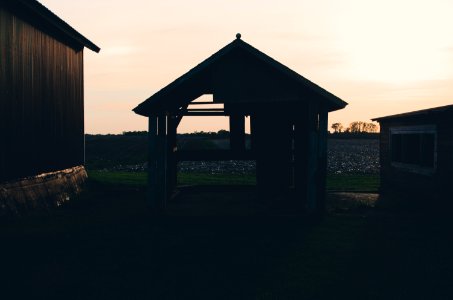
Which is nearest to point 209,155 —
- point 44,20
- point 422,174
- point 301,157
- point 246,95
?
point 301,157

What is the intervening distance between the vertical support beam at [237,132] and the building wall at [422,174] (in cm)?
580

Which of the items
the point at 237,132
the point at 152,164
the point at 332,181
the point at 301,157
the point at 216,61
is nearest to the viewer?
the point at 216,61

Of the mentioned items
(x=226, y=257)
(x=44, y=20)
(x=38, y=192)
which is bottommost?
(x=226, y=257)

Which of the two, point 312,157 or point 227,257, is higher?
point 312,157

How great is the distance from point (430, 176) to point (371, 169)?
13.9 metres

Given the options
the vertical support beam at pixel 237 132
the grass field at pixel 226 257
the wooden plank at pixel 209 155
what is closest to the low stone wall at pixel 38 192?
the grass field at pixel 226 257

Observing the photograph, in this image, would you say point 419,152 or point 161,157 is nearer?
point 161,157

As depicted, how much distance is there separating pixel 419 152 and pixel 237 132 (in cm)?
670

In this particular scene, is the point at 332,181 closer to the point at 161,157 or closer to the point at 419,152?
the point at 419,152

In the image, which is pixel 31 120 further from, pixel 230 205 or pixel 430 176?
pixel 430 176

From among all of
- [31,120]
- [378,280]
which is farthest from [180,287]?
[31,120]

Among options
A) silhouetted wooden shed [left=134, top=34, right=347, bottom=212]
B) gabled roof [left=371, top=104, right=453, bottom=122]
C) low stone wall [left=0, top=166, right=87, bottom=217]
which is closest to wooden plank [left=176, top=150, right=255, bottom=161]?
silhouetted wooden shed [left=134, top=34, right=347, bottom=212]

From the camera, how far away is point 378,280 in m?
6.58

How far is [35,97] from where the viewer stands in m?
13.4
